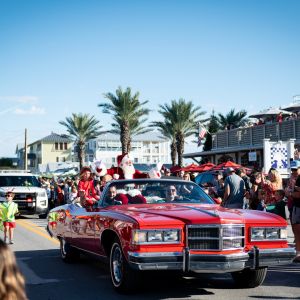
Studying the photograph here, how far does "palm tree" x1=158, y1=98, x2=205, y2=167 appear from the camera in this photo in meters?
42.8

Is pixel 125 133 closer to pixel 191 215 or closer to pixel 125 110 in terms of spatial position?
pixel 125 110

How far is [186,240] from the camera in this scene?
647cm

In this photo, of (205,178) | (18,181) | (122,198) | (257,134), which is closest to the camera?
(122,198)

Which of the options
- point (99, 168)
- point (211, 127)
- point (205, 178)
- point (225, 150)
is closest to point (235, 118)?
point (211, 127)

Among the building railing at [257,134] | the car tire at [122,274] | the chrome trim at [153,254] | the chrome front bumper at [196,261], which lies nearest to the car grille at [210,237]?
the chrome front bumper at [196,261]

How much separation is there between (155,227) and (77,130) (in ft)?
156

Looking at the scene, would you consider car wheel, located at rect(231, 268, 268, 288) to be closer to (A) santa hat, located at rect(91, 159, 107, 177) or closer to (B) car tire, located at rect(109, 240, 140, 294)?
(B) car tire, located at rect(109, 240, 140, 294)

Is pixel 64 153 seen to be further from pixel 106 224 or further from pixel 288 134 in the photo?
pixel 106 224

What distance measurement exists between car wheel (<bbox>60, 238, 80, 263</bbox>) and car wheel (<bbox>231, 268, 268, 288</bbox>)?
3.18 m

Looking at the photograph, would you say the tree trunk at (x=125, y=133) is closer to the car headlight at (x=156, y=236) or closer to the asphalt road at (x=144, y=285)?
the asphalt road at (x=144, y=285)

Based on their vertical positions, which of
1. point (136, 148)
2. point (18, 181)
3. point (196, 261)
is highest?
point (136, 148)

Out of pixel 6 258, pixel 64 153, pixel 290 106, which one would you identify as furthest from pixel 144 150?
pixel 6 258

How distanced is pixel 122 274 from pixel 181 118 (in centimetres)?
3705

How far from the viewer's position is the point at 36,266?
916 centimetres
